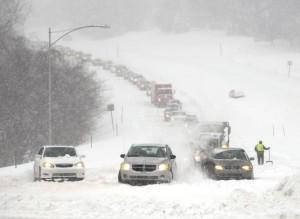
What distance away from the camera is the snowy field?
56.9 feet

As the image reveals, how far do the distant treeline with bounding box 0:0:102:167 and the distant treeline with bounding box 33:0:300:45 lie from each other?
235 feet

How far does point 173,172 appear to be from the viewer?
1021 inches

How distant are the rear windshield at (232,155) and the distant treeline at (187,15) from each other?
104 meters

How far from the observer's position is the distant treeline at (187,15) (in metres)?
132

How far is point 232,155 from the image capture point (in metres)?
29.1

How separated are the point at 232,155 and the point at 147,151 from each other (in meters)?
4.90

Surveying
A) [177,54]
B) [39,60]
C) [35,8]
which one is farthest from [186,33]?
[39,60]

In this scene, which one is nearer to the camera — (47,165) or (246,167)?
(47,165)

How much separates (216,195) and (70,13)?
160 metres

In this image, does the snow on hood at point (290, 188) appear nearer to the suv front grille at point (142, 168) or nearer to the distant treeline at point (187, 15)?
the suv front grille at point (142, 168)

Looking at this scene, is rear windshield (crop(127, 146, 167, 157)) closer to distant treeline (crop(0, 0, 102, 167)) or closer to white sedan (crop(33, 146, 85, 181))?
white sedan (crop(33, 146, 85, 181))

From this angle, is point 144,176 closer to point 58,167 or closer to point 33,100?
point 58,167

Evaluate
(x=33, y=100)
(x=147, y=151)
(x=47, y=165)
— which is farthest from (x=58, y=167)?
(x=33, y=100)

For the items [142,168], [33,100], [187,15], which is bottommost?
[142,168]
